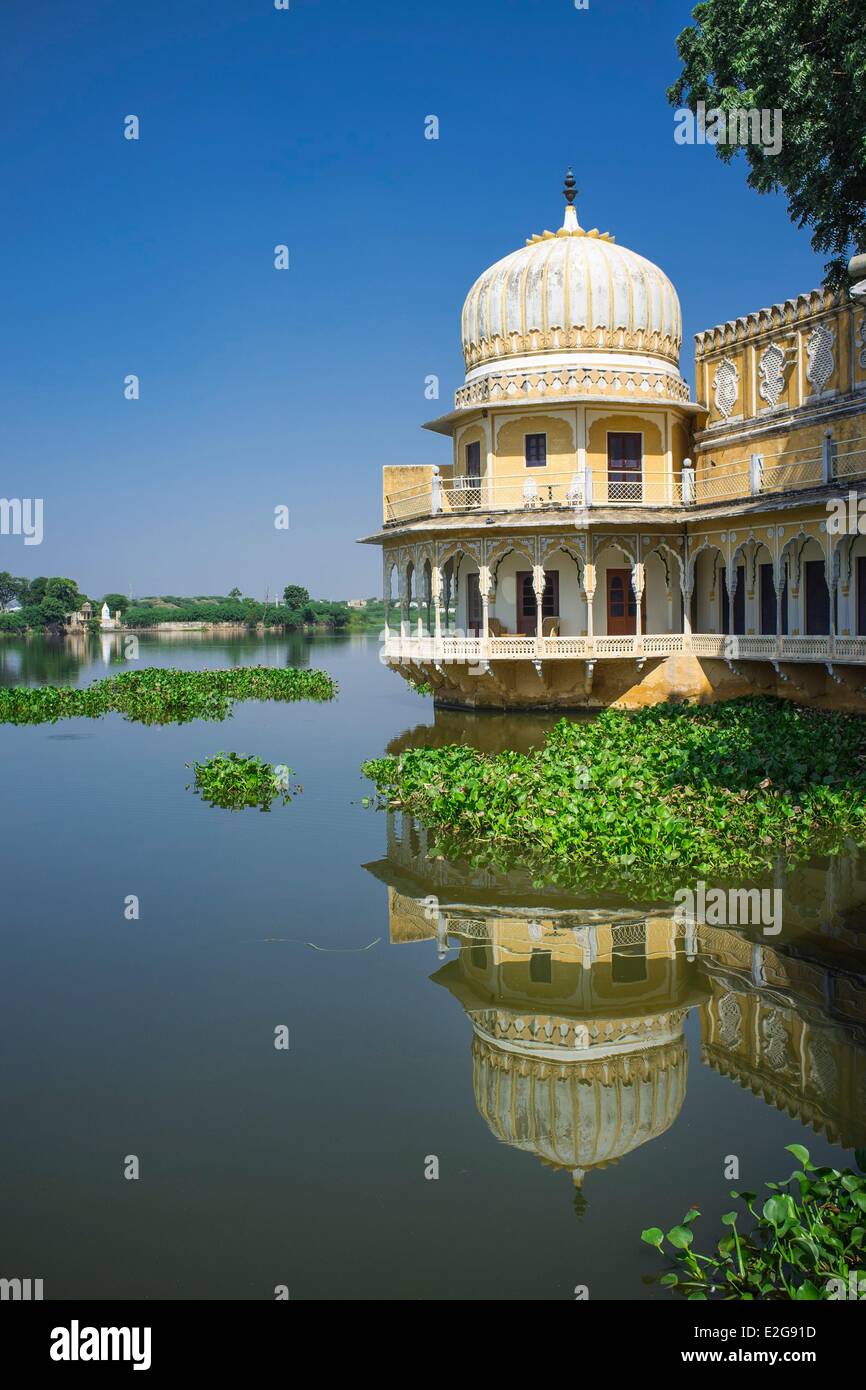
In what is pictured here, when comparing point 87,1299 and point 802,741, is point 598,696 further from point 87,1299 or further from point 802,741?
point 87,1299

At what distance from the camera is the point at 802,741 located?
18672 mm

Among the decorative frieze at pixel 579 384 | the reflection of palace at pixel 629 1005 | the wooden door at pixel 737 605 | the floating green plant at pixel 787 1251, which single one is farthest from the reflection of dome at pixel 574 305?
the floating green plant at pixel 787 1251

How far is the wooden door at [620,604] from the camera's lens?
29297mm

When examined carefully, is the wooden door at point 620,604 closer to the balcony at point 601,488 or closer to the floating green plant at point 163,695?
the balcony at point 601,488

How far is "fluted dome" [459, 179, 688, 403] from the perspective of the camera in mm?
28906

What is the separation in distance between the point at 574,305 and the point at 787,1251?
26.4 metres

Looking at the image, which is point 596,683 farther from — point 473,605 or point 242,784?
point 242,784

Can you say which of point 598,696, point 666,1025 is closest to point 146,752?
point 598,696

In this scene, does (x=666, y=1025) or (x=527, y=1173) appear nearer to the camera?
(x=527, y=1173)

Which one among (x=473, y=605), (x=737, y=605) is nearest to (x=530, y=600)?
(x=473, y=605)

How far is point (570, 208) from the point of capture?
30844 mm

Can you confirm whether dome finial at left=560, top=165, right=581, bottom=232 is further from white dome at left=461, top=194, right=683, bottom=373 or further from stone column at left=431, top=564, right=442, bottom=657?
stone column at left=431, top=564, right=442, bottom=657

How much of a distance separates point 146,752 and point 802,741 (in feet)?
47.6
